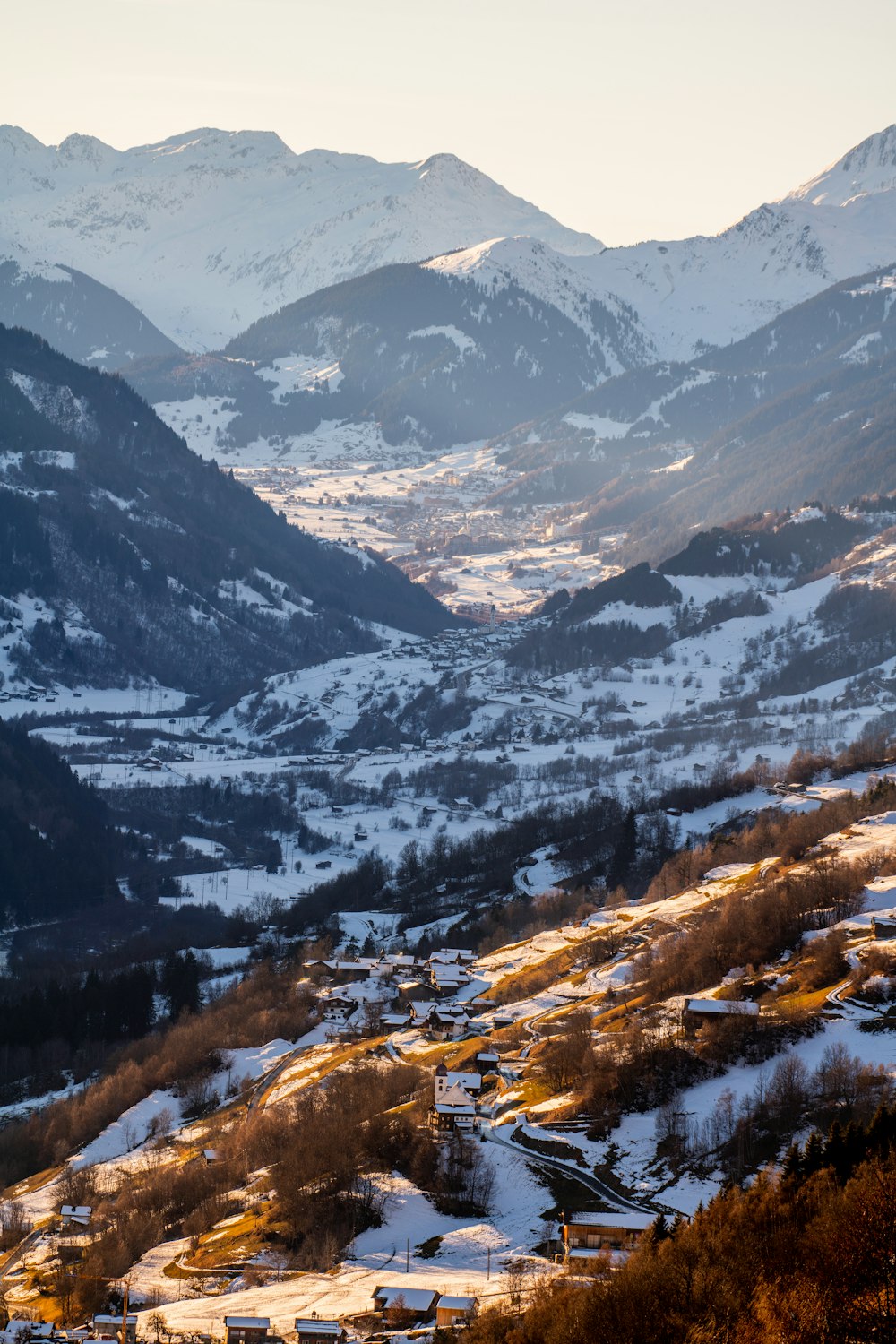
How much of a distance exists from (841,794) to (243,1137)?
258ft

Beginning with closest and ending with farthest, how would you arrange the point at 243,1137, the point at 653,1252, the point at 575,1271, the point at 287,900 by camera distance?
the point at 653,1252 < the point at 575,1271 < the point at 243,1137 < the point at 287,900

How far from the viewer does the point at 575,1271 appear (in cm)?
6775

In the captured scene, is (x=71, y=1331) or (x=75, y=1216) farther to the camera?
(x=75, y=1216)

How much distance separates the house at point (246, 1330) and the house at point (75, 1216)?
24388 millimetres

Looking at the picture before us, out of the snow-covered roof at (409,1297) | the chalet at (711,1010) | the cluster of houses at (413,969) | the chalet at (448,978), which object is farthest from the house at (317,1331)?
the cluster of houses at (413,969)

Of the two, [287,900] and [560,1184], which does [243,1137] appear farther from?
[287,900]

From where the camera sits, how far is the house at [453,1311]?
216ft

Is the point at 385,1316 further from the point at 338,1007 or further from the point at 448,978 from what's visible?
the point at 448,978

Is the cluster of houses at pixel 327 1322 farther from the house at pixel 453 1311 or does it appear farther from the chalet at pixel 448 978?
the chalet at pixel 448 978

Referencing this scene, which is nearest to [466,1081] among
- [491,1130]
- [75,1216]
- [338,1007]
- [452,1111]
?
[452,1111]

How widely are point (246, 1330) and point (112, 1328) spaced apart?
25.9ft

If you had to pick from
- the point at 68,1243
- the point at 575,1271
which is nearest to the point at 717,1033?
the point at 575,1271

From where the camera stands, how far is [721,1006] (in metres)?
92.7

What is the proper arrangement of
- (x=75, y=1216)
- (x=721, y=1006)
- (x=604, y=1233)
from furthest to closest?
(x=721, y=1006)
(x=75, y=1216)
(x=604, y=1233)
